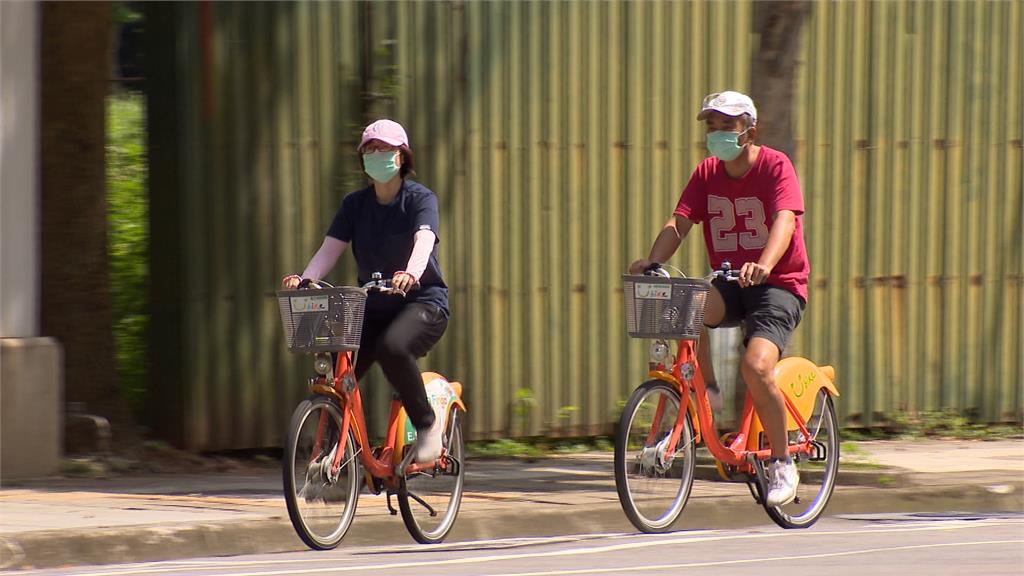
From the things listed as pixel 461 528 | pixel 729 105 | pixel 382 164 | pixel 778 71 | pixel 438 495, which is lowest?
pixel 461 528

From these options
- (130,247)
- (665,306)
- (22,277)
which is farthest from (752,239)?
(130,247)

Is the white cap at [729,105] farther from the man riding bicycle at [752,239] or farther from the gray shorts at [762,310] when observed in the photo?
the gray shorts at [762,310]

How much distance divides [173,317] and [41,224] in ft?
3.18

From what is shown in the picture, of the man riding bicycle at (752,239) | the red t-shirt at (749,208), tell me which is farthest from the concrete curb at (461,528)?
the red t-shirt at (749,208)

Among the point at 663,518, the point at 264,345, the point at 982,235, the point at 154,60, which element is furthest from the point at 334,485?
the point at 982,235

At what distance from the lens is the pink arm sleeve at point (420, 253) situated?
745 cm

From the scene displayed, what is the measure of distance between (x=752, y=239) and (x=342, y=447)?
216cm

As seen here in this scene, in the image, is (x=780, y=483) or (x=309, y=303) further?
(x=780, y=483)

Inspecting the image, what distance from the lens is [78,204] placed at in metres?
10.2

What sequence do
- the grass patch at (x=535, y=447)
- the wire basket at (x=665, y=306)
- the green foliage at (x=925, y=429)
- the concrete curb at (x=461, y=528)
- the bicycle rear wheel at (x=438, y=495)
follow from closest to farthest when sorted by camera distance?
the concrete curb at (x=461, y=528)
the wire basket at (x=665, y=306)
the bicycle rear wheel at (x=438, y=495)
the grass patch at (x=535, y=447)
the green foliage at (x=925, y=429)

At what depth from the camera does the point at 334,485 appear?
24.7 ft

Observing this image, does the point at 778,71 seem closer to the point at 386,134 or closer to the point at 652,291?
the point at 652,291

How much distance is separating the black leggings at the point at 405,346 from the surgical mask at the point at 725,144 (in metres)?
1.51

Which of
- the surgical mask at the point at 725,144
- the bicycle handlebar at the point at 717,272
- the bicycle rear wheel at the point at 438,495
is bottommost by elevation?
the bicycle rear wheel at the point at 438,495
